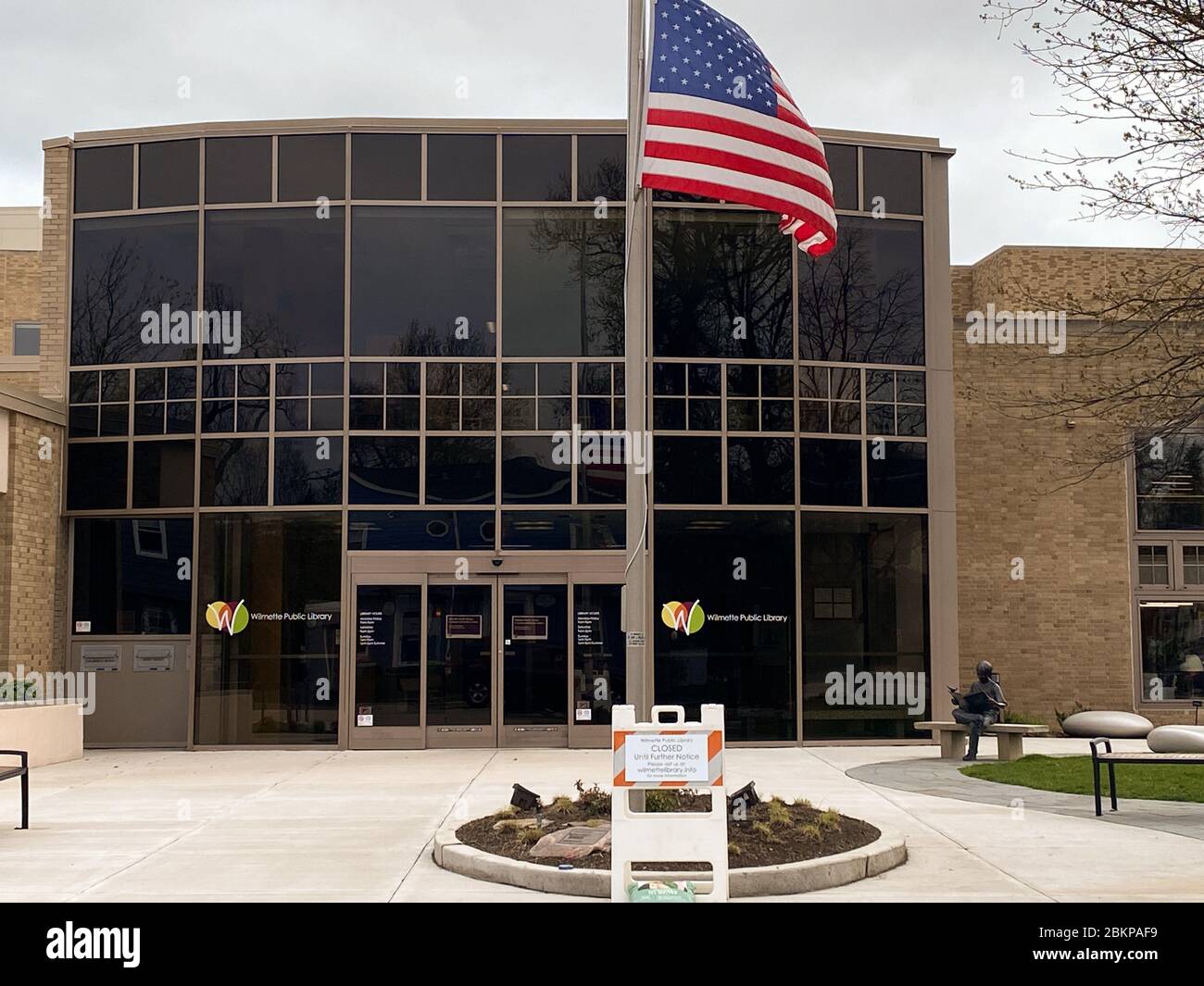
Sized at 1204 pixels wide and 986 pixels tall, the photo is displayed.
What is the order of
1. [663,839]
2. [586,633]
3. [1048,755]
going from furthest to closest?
[586,633] < [1048,755] < [663,839]

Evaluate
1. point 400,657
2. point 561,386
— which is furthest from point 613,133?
point 400,657

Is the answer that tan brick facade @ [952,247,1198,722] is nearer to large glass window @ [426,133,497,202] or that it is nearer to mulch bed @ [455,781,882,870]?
large glass window @ [426,133,497,202]

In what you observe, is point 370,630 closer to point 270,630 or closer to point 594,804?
point 270,630

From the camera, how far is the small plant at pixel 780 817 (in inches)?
442

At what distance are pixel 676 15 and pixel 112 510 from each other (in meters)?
13.7

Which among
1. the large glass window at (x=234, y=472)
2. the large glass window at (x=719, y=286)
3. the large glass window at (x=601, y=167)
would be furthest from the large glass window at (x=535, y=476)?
the large glass window at (x=601, y=167)

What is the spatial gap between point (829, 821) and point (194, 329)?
45.2ft

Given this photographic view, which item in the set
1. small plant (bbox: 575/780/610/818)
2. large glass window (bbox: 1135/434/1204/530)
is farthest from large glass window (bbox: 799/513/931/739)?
small plant (bbox: 575/780/610/818)

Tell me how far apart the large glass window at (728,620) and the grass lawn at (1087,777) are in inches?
137

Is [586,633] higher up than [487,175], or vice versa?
[487,175]

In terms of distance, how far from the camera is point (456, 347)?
68.6 feet

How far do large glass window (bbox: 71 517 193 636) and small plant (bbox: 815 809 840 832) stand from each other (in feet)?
39.9

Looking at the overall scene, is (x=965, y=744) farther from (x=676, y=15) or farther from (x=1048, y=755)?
(x=676, y=15)

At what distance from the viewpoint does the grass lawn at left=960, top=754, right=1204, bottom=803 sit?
49.3 feet
